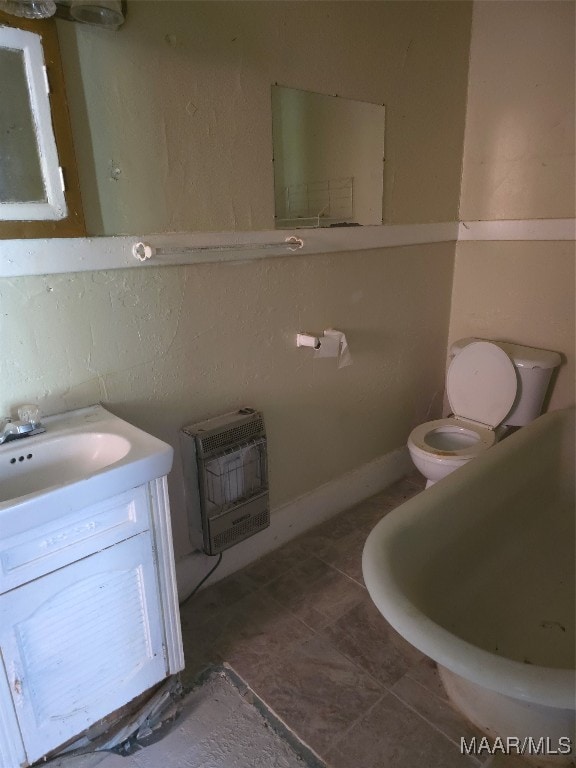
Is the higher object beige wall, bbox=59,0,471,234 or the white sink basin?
beige wall, bbox=59,0,471,234

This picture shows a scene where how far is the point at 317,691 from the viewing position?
1521 millimetres

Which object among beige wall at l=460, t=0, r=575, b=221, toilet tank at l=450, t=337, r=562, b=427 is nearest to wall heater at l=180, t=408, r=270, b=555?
toilet tank at l=450, t=337, r=562, b=427

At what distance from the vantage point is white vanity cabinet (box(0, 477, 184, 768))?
112 cm

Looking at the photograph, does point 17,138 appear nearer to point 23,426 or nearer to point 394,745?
point 23,426

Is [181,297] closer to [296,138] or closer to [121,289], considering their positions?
[121,289]

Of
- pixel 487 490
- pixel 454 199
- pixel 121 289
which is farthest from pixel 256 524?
pixel 454 199

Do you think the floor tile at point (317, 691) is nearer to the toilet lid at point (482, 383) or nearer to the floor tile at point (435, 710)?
the floor tile at point (435, 710)

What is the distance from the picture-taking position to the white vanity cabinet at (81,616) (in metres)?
1.12

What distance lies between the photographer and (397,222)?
2270mm

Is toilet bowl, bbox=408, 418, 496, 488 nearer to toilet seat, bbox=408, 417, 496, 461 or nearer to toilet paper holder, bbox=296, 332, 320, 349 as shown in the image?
toilet seat, bbox=408, 417, 496, 461

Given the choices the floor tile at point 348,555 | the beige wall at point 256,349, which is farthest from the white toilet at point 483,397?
the floor tile at point 348,555

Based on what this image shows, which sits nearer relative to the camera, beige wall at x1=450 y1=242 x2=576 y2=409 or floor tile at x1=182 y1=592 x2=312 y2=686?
floor tile at x1=182 y1=592 x2=312 y2=686

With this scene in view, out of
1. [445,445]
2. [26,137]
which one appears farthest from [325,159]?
[445,445]
